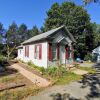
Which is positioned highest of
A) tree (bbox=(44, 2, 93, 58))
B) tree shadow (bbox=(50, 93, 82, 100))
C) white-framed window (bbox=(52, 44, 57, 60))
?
tree (bbox=(44, 2, 93, 58))

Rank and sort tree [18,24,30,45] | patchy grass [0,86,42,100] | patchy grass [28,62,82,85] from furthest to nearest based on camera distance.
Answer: tree [18,24,30,45], patchy grass [28,62,82,85], patchy grass [0,86,42,100]

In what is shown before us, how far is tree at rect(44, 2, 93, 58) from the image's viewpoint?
3647 centimetres

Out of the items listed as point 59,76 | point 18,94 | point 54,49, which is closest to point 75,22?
point 54,49

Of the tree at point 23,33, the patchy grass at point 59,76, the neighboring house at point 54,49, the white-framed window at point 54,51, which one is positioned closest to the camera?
the patchy grass at point 59,76

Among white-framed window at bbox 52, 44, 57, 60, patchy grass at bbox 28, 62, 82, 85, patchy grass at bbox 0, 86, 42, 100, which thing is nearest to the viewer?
patchy grass at bbox 0, 86, 42, 100

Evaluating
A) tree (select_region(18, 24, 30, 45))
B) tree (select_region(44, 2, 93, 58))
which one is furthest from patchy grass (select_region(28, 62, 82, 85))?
tree (select_region(18, 24, 30, 45))

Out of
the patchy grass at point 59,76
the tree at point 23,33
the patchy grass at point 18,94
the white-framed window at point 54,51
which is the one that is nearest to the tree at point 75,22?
the white-framed window at point 54,51

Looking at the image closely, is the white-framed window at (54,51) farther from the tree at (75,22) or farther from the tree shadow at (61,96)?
the tree at (75,22)

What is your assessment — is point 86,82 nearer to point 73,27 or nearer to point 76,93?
point 76,93

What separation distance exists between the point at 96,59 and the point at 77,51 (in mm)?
4505

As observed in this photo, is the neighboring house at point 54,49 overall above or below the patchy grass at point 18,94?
above

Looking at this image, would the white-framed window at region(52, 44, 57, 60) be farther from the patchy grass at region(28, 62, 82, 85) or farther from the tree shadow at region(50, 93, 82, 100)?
the tree shadow at region(50, 93, 82, 100)

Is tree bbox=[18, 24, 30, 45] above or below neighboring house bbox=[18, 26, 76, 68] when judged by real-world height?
above

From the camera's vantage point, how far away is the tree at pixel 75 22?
36.5m
